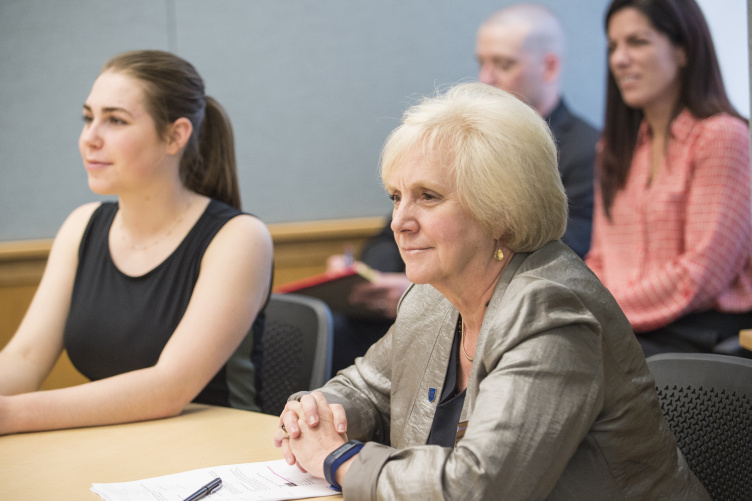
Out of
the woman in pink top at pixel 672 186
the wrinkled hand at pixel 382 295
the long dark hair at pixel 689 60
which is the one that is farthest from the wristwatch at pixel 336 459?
the long dark hair at pixel 689 60

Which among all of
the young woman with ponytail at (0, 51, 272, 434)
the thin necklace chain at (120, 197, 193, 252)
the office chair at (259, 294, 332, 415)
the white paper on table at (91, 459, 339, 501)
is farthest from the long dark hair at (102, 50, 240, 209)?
the white paper on table at (91, 459, 339, 501)

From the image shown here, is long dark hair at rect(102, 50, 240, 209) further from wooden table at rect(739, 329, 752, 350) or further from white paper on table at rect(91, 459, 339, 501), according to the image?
wooden table at rect(739, 329, 752, 350)

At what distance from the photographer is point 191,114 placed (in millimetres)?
2119

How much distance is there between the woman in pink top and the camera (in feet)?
8.04

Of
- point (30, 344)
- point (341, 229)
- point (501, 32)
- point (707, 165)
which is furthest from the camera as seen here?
point (341, 229)

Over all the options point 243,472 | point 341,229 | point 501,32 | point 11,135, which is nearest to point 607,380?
point 243,472

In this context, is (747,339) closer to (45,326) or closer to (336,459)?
(336,459)

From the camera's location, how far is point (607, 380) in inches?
46.1

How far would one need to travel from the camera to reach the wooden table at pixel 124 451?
1.30 metres

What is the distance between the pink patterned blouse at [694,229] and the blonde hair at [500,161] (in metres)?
1.33

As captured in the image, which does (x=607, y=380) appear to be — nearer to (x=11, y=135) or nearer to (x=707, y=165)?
(x=707, y=165)

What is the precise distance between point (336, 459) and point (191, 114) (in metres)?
1.23

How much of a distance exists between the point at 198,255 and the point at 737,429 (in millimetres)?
1270

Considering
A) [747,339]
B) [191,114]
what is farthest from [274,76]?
[747,339]
